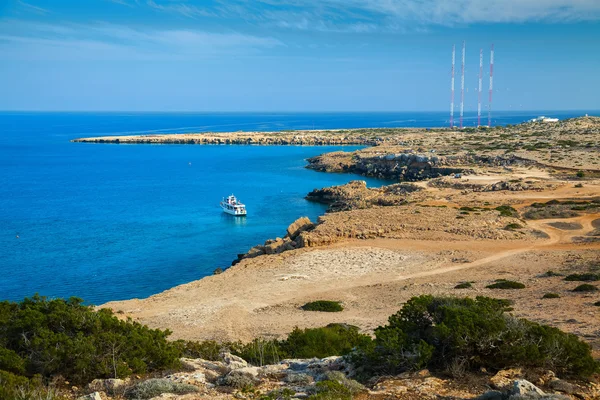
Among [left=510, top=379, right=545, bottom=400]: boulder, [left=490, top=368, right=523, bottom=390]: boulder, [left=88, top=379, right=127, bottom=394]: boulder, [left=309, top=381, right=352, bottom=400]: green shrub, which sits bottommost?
[left=88, top=379, right=127, bottom=394]: boulder

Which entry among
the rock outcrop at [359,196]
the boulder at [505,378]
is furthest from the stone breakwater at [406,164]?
the boulder at [505,378]

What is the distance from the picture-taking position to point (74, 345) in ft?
35.5

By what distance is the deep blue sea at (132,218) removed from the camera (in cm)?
3366

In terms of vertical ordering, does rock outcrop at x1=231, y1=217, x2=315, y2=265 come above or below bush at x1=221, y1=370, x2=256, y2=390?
below

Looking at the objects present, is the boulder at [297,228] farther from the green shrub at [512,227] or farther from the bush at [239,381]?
the bush at [239,381]

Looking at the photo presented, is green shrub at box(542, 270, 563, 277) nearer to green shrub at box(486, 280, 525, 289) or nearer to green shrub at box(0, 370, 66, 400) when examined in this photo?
green shrub at box(486, 280, 525, 289)

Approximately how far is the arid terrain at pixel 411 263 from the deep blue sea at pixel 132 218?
19.9 ft

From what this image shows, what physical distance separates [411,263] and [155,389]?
20784 millimetres

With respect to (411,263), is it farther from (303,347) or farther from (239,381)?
(239,381)

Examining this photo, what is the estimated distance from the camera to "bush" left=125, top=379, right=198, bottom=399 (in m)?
9.54

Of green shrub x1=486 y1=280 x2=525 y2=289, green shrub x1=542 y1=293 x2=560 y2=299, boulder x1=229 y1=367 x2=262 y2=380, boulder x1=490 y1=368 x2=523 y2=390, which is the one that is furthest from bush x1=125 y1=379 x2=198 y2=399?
green shrub x1=486 y1=280 x2=525 y2=289

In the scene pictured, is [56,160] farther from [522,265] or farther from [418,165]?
[522,265]

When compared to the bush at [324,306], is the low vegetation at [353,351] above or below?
above

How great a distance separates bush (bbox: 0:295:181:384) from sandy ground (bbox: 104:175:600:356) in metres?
6.29
